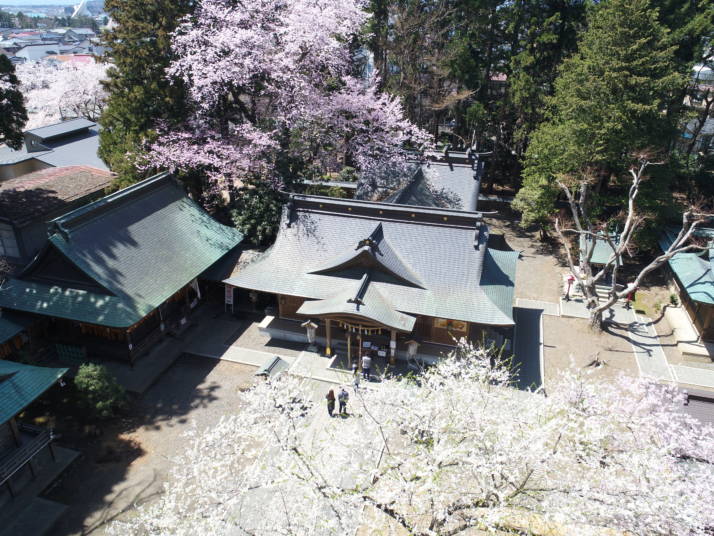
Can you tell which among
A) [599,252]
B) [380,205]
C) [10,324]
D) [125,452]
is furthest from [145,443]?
[599,252]

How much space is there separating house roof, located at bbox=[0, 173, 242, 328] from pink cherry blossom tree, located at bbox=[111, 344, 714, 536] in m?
9.32

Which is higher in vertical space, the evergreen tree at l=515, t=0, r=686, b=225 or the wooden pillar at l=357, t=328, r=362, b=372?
the evergreen tree at l=515, t=0, r=686, b=225

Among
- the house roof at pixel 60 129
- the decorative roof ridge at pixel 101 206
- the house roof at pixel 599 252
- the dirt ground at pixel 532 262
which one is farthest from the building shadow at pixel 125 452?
the house roof at pixel 60 129

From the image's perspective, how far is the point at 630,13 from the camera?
83.4ft

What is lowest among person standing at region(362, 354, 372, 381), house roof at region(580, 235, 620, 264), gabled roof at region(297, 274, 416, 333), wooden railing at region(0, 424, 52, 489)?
person standing at region(362, 354, 372, 381)

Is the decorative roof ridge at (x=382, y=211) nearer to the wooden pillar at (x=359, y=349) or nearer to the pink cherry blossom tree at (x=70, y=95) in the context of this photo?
the wooden pillar at (x=359, y=349)

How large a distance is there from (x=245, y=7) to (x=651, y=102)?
73.9ft

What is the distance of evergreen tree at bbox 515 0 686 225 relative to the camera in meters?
25.6

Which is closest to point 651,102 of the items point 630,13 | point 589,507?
point 630,13

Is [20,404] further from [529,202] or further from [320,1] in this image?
[529,202]

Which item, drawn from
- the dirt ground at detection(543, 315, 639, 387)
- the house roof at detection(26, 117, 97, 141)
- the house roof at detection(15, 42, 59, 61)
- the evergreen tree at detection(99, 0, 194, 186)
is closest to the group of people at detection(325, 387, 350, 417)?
the dirt ground at detection(543, 315, 639, 387)

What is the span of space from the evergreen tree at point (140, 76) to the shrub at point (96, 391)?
1439 centimetres

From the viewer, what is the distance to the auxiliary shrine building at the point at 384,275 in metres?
19.4

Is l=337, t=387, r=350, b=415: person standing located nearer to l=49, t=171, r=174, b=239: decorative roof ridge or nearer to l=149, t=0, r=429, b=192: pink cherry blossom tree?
l=49, t=171, r=174, b=239: decorative roof ridge
